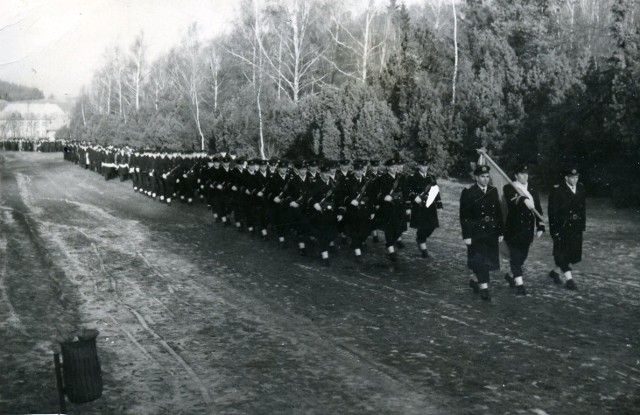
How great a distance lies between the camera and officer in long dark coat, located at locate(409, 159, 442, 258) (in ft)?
42.1

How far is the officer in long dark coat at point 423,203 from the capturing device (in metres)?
12.8

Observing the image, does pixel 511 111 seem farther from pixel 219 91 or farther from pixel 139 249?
pixel 219 91

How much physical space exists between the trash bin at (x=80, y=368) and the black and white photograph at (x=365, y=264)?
17 millimetres

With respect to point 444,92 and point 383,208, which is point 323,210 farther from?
point 444,92

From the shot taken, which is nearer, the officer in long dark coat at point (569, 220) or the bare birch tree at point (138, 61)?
the officer in long dark coat at point (569, 220)

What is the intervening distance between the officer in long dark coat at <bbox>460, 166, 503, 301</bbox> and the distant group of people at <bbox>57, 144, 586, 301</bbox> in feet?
0.05

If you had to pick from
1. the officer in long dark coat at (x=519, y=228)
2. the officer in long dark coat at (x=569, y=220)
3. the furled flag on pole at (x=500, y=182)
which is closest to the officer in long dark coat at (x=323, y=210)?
the furled flag on pole at (x=500, y=182)

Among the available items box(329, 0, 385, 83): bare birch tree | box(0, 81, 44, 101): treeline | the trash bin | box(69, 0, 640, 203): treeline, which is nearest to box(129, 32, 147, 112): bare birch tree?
box(69, 0, 640, 203): treeline

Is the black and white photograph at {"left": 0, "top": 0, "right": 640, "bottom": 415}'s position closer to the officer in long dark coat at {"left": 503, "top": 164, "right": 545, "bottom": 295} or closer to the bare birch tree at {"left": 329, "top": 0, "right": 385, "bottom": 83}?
the officer in long dark coat at {"left": 503, "top": 164, "right": 545, "bottom": 295}

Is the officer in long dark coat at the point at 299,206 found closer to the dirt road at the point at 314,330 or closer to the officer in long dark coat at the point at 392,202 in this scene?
the dirt road at the point at 314,330

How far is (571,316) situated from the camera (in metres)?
8.41

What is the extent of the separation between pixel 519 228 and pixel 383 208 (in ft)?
11.6

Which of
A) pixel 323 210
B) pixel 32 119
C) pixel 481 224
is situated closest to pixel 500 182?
pixel 481 224

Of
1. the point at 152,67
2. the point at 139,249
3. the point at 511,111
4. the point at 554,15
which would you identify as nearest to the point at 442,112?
the point at 511,111
